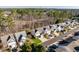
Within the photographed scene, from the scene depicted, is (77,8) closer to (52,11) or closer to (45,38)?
(52,11)

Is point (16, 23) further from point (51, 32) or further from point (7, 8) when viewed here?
point (51, 32)

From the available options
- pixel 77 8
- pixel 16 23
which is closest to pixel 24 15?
pixel 16 23
